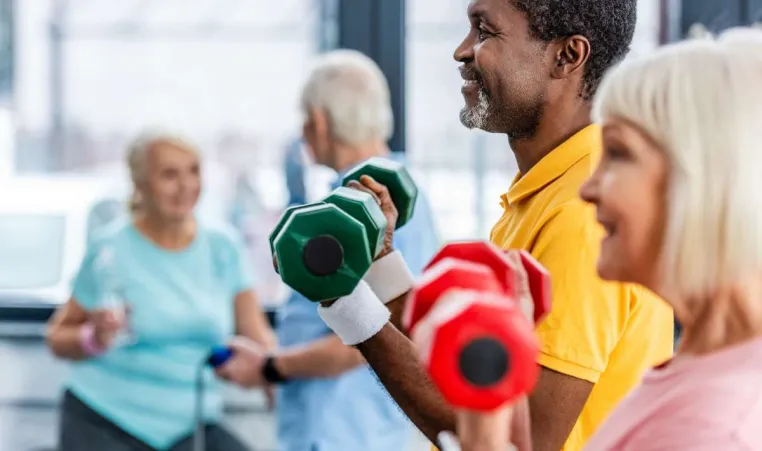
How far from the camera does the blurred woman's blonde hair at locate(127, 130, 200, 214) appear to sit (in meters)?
3.13

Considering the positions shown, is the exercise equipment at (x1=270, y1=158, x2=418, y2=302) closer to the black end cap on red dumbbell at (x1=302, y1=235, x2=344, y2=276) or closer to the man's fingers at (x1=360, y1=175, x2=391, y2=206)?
the black end cap on red dumbbell at (x1=302, y1=235, x2=344, y2=276)

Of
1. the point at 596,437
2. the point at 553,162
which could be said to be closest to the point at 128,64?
the point at 553,162

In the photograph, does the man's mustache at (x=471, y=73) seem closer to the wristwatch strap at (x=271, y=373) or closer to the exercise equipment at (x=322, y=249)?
the exercise equipment at (x=322, y=249)

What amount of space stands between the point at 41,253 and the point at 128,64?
650 mm

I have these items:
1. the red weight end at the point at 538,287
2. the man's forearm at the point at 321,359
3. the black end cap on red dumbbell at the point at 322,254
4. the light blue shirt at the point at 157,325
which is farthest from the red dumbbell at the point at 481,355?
the light blue shirt at the point at 157,325

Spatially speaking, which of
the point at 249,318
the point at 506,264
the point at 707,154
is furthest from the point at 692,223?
the point at 249,318

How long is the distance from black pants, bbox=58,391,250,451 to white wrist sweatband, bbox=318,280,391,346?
1768mm

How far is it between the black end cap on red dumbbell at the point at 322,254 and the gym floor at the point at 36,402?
8.03ft

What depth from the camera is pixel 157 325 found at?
303 centimetres

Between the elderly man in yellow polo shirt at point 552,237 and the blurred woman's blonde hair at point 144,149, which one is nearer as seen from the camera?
the elderly man in yellow polo shirt at point 552,237

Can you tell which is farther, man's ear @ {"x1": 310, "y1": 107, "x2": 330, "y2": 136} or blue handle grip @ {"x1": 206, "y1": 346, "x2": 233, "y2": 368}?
blue handle grip @ {"x1": 206, "y1": 346, "x2": 233, "y2": 368}

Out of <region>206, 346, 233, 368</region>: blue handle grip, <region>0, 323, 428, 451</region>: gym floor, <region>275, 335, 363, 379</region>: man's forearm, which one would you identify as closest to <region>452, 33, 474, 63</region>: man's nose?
<region>275, 335, 363, 379</region>: man's forearm

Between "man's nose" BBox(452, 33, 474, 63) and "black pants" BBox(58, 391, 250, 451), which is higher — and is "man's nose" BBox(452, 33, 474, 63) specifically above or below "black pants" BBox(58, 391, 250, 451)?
above

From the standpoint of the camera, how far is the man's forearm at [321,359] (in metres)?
2.47
